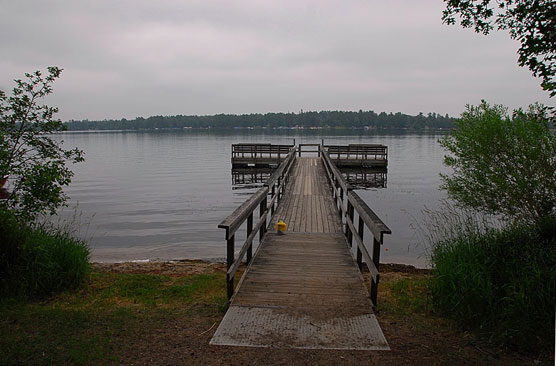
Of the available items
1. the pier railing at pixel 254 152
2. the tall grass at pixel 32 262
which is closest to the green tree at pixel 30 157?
the tall grass at pixel 32 262

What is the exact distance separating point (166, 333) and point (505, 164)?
10.1m

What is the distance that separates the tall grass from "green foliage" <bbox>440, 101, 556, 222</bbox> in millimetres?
9618

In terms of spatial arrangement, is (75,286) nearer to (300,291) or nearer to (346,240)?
Answer: (300,291)

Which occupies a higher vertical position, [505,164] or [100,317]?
[505,164]

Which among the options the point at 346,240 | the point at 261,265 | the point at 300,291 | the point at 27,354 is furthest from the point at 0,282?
the point at 346,240

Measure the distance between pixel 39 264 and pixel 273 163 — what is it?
2806cm

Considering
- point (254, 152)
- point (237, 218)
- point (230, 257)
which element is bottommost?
point (230, 257)

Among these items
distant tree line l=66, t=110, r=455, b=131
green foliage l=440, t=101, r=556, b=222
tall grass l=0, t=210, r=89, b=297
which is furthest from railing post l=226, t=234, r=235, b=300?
distant tree line l=66, t=110, r=455, b=131

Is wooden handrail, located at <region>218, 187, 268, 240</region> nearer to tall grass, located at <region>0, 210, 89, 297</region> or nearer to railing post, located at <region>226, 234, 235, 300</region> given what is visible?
railing post, located at <region>226, 234, 235, 300</region>

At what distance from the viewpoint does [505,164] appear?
10.8 metres

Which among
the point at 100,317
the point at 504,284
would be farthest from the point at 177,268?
the point at 504,284

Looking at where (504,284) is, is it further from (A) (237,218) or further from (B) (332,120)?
(B) (332,120)

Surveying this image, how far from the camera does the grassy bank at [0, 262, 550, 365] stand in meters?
3.56

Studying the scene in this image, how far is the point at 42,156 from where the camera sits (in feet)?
22.8
